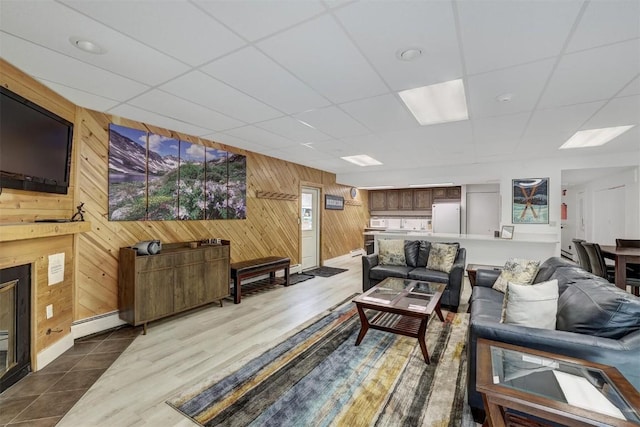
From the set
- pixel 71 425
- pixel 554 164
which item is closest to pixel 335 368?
pixel 71 425

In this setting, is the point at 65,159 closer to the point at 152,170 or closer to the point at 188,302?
the point at 152,170

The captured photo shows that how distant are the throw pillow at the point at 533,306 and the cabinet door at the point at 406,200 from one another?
7347mm

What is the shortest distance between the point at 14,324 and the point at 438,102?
4353mm

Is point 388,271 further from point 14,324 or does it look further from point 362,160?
point 14,324

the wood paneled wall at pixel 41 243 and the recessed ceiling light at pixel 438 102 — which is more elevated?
the recessed ceiling light at pixel 438 102

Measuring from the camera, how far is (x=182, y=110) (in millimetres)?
3021

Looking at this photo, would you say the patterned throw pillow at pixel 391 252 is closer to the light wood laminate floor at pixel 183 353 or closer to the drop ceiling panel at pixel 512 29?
the light wood laminate floor at pixel 183 353

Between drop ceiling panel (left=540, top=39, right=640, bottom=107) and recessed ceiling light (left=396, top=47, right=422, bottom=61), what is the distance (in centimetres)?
107

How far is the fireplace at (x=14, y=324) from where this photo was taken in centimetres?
210

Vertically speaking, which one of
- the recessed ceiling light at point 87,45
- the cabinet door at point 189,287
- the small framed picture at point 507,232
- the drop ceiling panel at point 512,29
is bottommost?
the cabinet door at point 189,287

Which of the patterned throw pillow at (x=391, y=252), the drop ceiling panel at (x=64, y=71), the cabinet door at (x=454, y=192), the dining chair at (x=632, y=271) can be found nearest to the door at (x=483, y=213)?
the cabinet door at (x=454, y=192)

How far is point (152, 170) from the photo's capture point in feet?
11.7

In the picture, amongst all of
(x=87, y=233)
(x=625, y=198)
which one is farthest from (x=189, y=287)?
(x=625, y=198)

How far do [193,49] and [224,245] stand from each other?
2.75m
